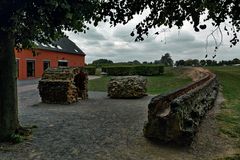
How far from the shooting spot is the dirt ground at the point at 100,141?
707cm

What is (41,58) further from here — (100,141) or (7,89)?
(100,141)

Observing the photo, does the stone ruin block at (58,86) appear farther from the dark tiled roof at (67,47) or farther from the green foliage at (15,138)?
the dark tiled roof at (67,47)

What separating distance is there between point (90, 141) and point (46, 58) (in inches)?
1284

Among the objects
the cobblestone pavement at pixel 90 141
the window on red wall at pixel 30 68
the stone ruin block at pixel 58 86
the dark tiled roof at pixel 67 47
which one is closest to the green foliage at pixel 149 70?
the dark tiled roof at pixel 67 47

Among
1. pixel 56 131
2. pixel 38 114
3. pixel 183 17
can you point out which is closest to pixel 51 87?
pixel 38 114

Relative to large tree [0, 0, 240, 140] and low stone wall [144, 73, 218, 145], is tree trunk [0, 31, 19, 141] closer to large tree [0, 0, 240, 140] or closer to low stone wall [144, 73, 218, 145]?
large tree [0, 0, 240, 140]

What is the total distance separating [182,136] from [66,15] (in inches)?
142

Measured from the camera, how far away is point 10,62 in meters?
8.10

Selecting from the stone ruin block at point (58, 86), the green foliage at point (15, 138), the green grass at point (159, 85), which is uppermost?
the stone ruin block at point (58, 86)

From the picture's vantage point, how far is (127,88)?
701 inches

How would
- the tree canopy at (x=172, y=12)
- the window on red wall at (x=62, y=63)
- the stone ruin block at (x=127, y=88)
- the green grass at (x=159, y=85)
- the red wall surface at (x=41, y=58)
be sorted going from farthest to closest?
the window on red wall at (x=62, y=63) < the red wall surface at (x=41, y=58) < the green grass at (x=159, y=85) < the stone ruin block at (x=127, y=88) < the tree canopy at (x=172, y=12)

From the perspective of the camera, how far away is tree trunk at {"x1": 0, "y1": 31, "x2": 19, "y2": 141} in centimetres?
799

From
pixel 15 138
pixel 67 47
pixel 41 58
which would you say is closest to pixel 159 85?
pixel 41 58

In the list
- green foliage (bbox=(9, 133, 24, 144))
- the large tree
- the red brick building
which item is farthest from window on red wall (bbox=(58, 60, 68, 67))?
green foliage (bbox=(9, 133, 24, 144))
